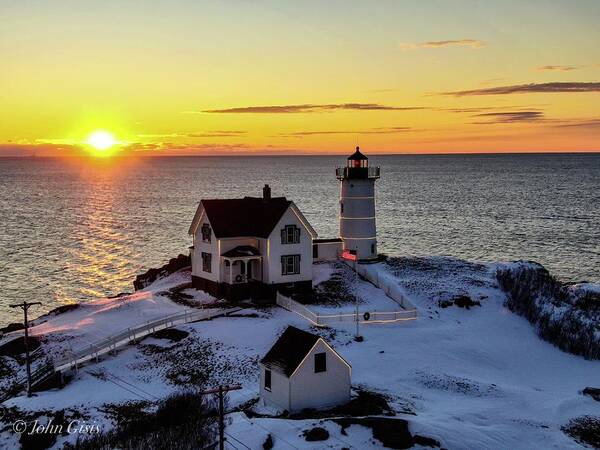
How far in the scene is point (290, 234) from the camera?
162ft

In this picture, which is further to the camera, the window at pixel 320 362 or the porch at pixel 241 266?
the porch at pixel 241 266

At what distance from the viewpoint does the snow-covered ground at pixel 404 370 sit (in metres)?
28.8

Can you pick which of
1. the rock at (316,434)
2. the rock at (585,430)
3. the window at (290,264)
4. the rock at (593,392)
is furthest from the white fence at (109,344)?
the rock at (585,430)

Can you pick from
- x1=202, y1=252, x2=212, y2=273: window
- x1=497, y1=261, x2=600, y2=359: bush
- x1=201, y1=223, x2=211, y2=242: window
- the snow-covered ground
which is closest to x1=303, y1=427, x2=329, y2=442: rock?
the snow-covered ground

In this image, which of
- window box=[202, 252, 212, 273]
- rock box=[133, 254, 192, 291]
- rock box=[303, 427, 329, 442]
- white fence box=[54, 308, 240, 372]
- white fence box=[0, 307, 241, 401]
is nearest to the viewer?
rock box=[303, 427, 329, 442]

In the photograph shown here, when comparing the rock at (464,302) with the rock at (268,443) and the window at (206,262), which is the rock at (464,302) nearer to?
the window at (206,262)

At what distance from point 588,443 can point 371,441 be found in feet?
35.6

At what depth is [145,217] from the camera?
128 meters

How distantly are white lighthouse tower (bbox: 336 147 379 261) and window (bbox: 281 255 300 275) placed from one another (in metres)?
10.5

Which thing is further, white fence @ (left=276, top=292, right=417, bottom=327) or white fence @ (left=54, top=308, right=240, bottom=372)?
white fence @ (left=276, top=292, right=417, bottom=327)

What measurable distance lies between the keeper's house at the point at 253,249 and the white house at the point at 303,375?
673 inches

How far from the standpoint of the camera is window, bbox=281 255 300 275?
49.4m

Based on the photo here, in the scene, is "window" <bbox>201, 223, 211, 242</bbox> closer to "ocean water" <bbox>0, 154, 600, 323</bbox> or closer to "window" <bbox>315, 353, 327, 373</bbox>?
"ocean water" <bbox>0, 154, 600, 323</bbox>

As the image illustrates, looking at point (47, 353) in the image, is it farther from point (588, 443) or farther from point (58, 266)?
point (58, 266)
